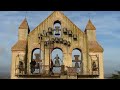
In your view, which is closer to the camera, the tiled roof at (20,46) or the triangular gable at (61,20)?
the tiled roof at (20,46)

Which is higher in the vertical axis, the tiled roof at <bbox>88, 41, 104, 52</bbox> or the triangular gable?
the triangular gable

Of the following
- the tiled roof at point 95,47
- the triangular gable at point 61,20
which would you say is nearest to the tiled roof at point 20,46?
the triangular gable at point 61,20

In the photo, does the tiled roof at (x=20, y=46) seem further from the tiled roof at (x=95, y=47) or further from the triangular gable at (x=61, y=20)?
the tiled roof at (x=95, y=47)

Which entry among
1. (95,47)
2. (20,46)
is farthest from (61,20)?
(20,46)

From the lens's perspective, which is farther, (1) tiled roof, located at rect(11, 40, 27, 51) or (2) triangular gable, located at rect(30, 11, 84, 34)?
(2) triangular gable, located at rect(30, 11, 84, 34)

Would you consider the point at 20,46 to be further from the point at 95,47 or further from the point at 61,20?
the point at 95,47

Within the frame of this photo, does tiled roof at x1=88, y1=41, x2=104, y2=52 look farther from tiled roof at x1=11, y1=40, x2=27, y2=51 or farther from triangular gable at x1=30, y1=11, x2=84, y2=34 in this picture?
tiled roof at x1=11, y1=40, x2=27, y2=51

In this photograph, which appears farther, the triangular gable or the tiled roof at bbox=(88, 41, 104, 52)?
the triangular gable

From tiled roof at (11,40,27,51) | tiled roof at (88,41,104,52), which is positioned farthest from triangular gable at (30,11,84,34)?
tiled roof at (88,41,104,52)

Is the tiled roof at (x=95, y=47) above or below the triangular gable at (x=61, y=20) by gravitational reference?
below

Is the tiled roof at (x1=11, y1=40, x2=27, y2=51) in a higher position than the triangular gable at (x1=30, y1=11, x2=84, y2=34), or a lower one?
lower
